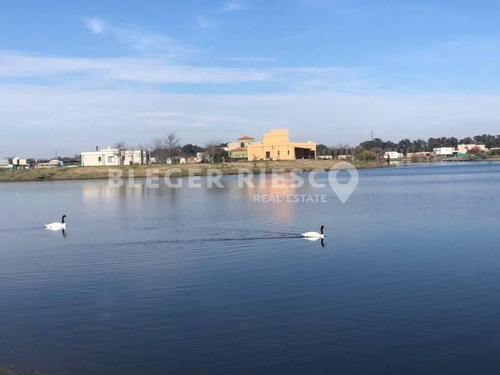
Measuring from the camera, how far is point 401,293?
11492 mm

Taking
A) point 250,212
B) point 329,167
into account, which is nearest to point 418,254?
point 250,212

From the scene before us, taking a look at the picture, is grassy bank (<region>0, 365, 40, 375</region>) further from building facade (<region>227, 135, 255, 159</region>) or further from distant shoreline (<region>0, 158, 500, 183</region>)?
building facade (<region>227, 135, 255, 159</region>)

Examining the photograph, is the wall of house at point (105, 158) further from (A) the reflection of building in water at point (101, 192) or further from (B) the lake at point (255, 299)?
(B) the lake at point (255, 299)

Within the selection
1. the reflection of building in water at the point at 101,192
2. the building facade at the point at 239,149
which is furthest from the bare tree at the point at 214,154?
the reflection of building in water at the point at 101,192

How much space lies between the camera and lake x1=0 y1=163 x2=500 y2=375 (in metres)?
8.27

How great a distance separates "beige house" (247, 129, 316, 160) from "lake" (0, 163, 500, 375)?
86.8 meters

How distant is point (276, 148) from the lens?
110 metres

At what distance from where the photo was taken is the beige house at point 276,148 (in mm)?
109688

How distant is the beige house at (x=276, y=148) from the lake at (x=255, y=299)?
86.8m

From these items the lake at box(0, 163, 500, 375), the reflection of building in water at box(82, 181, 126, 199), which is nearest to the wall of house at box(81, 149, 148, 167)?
the reflection of building in water at box(82, 181, 126, 199)

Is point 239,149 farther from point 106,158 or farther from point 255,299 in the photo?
point 255,299

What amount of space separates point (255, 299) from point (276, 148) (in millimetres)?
99041

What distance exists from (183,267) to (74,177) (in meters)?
71.1

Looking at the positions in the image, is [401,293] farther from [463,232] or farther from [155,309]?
[463,232]
